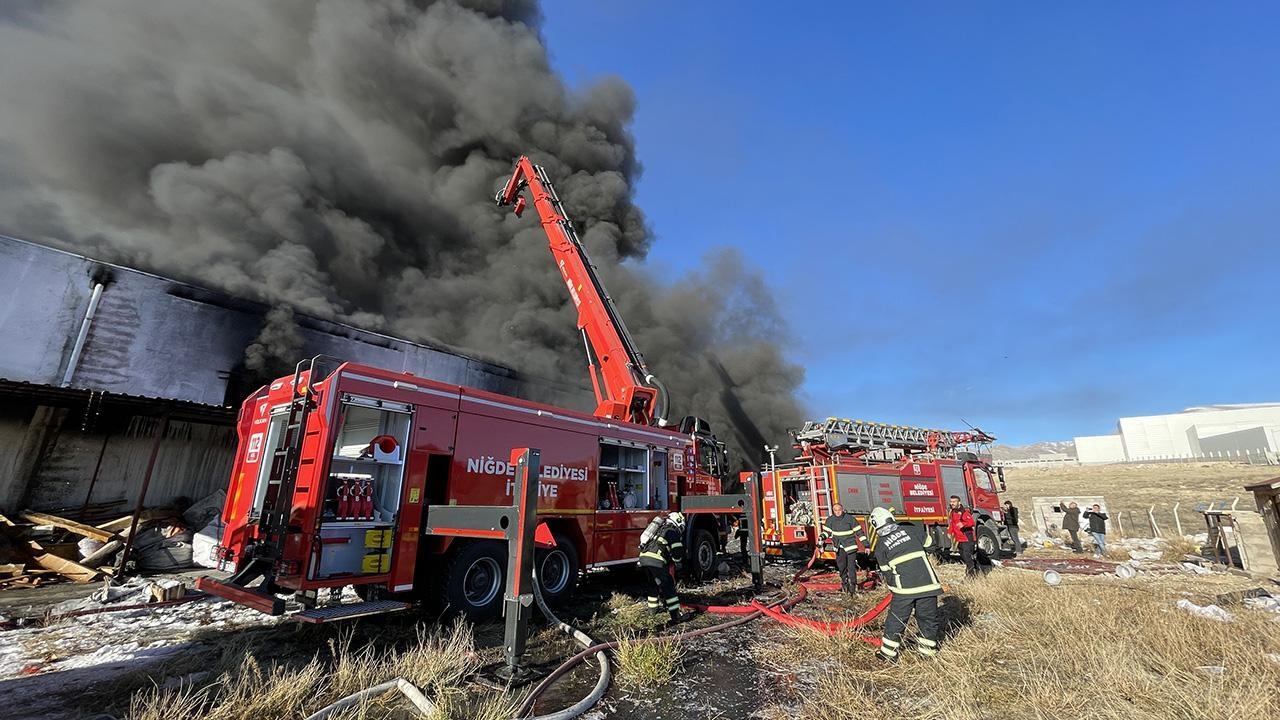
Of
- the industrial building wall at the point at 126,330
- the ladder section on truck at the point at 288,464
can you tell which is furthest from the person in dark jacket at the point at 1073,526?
the industrial building wall at the point at 126,330

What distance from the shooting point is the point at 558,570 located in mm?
6672

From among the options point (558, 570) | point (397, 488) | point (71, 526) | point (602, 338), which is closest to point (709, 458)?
point (602, 338)

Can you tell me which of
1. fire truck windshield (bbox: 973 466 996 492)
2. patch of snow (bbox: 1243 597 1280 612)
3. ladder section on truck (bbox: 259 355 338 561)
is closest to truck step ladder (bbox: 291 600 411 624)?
ladder section on truck (bbox: 259 355 338 561)

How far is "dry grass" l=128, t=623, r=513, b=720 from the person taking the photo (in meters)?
3.08

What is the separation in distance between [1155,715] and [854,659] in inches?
75.2

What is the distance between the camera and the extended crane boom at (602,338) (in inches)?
398

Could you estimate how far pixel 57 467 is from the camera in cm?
983

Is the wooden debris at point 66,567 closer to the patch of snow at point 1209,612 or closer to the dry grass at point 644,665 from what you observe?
the dry grass at point 644,665

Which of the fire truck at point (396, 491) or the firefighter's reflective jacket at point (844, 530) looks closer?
the fire truck at point (396, 491)

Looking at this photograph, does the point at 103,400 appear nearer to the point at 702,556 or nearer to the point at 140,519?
the point at 140,519

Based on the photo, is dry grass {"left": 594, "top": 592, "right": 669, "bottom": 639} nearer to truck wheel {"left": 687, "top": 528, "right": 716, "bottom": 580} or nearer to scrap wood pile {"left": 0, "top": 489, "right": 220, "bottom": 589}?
truck wheel {"left": 687, "top": 528, "right": 716, "bottom": 580}

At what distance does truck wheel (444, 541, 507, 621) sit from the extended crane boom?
3.76 meters

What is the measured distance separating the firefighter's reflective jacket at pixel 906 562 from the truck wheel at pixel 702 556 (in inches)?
170

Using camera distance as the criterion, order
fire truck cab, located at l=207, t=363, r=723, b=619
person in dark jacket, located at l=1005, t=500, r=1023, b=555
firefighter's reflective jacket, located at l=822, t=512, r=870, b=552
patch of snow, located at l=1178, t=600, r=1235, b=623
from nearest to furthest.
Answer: fire truck cab, located at l=207, t=363, r=723, b=619
patch of snow, located at l=1178, t=600, r=1235, b=623
firefighter's reflective jacket, located at l=822, t=512, r=870, b=552
person in dark jacket, located at l=1005, t=500, r=1023, b=555
